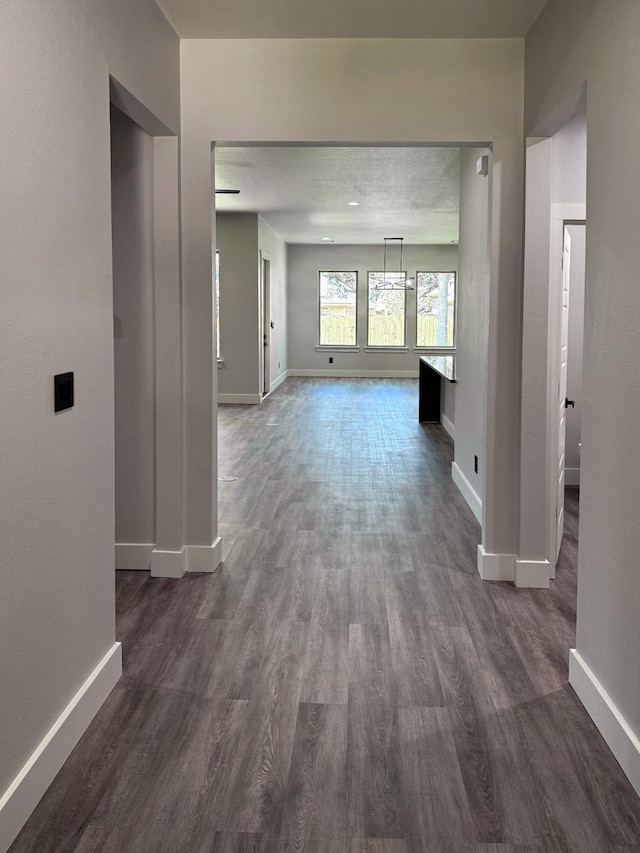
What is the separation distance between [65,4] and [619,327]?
183 cm

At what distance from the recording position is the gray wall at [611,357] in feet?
6.81

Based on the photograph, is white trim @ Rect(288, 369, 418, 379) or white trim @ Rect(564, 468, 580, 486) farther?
white trim @ Rect(288, 369, 418, 379)

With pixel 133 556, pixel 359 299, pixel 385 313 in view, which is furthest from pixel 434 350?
pixel 133 556

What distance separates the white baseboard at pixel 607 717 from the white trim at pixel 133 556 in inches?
83.5

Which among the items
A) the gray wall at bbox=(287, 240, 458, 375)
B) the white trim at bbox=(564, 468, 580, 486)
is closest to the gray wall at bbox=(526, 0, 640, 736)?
the white trim at bbox=(564, 468, 580, 486)

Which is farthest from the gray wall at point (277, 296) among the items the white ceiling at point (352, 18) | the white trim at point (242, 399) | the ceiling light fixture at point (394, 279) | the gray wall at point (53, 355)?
the gray wall at point (53, 355)

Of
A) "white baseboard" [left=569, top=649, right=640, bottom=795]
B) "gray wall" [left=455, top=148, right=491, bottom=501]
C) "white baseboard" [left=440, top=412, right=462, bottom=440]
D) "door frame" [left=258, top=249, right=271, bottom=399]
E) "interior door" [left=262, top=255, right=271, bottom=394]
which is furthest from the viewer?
"interior door" [left=262, top=255, right=271, bottom=394]

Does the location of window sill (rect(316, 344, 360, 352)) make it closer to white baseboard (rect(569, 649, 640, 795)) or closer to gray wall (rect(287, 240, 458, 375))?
gray wall (rect(287, 240, 458, 375))

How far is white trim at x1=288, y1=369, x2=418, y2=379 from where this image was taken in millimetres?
14844

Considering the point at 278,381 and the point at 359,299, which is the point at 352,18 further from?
the point at 359,299

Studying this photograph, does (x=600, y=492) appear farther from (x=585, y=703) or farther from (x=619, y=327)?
(x=585, y=703)

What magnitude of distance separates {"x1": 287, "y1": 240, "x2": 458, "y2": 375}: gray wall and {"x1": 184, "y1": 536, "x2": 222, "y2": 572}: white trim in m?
11.3

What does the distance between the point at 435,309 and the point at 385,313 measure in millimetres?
989

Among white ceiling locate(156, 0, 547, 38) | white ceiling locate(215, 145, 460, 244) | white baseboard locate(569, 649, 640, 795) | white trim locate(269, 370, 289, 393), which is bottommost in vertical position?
white baseboard locate(569, 649, 640, 795)
